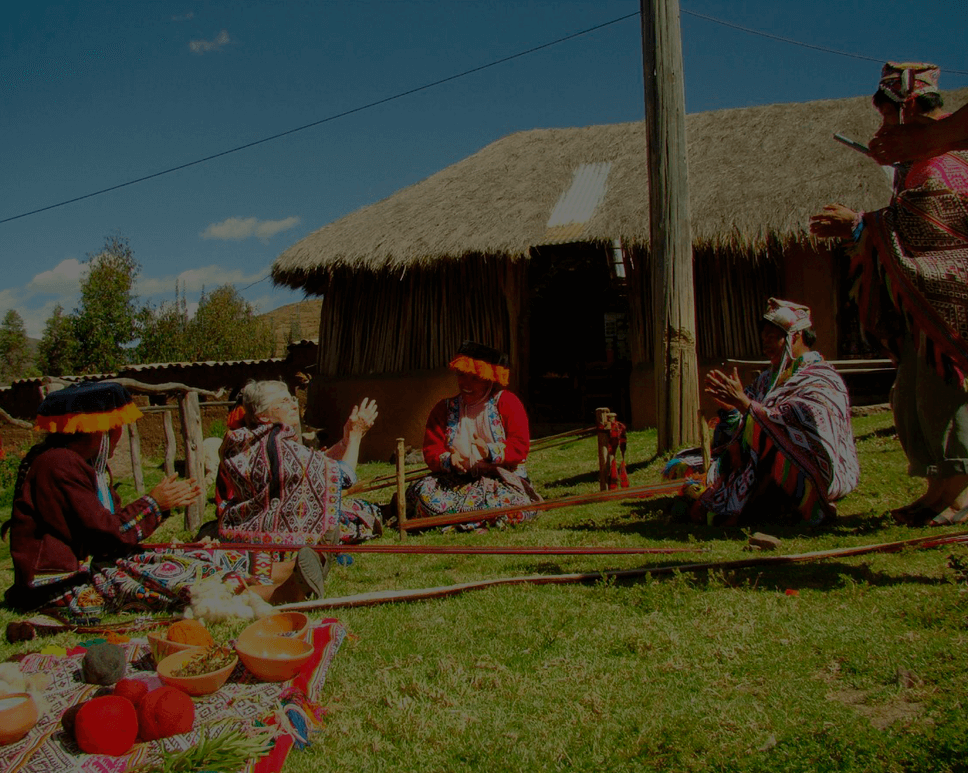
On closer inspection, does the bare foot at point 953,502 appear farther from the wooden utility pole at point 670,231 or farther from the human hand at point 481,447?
the wooden utility pole at point 670,231

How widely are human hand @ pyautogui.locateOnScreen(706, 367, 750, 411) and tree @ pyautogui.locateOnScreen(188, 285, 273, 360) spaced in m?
25.6

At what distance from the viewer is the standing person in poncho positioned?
12.7ft

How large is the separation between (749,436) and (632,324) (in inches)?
271

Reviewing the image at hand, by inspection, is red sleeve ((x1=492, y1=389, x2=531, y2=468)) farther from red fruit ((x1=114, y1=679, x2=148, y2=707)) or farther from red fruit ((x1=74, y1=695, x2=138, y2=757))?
red fruit ((x1=74, y1=695, x2=138, y2=757))

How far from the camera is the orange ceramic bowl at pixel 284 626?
3.44 meters

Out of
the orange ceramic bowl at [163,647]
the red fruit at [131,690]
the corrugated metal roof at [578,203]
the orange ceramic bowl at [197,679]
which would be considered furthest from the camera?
the corrugated metal roof at [578,203]

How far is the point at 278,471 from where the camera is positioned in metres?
5.04

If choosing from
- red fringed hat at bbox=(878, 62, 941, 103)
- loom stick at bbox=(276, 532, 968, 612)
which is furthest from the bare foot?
red fringed hat at bbox=(878, 62, 941, 103)

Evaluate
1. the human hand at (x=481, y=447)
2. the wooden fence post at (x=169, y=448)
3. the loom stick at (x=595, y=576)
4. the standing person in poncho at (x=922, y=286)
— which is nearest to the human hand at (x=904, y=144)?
the standing person in poncho at (x=922, y=286)

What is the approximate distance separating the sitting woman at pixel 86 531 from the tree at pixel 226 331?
25276 mm

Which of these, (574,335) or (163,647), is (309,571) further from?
(574,335)

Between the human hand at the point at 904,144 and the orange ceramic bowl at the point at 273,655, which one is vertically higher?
the human hand at the point at 904,144

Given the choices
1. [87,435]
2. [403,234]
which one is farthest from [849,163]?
[87,435]

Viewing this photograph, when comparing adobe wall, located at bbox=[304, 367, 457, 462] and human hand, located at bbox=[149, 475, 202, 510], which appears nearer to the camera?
human hand, located at bbox=[149, 475, 202, 510]
